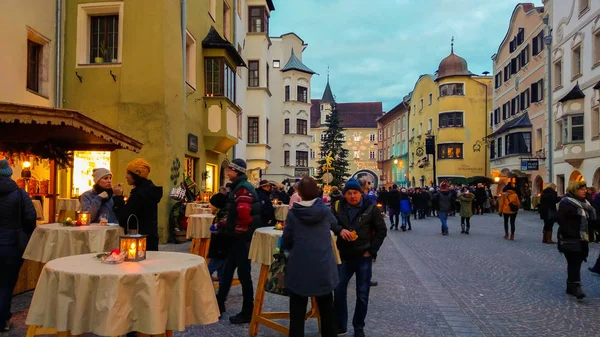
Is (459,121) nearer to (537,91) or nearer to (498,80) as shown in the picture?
(498,80)

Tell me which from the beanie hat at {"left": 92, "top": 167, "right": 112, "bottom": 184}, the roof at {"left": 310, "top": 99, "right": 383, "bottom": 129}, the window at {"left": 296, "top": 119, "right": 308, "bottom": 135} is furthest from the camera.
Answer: the roof at {"left": 310, "top": 99, "right": 383, "bottom": 129}

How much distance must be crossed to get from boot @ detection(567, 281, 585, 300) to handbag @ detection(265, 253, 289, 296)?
5779mm

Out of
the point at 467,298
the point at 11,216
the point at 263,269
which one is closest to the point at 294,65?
the point at 467,298

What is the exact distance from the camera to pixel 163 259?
16.7ft

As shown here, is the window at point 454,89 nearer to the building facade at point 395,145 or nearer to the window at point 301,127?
the building facade at point 395,145

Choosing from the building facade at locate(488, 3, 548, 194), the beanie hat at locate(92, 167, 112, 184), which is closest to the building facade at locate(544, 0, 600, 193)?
the building facade at locate(488, 3, 548, 194)

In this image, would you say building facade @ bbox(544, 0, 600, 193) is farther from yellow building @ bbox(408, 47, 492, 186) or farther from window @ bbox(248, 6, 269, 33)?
yellow building @ bbox(408, 47, 492, 186)

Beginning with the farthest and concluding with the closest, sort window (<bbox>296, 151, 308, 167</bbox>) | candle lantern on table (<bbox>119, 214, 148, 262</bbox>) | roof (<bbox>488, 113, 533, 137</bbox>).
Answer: window (<bbox>296, 151, 308, 167</bbox>) < roof (<bbox>488, 113, 533, 137</bbox>) < candle lantern on table (<bbox>119, 214, 148, 262</bbox>)

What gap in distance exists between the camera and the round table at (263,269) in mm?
6609

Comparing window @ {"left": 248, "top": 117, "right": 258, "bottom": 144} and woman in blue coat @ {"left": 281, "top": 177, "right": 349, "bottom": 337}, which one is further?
window @ {"left": 248, "top": 117, "right": 258, "bottom": 144}

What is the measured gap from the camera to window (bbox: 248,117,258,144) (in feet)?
113

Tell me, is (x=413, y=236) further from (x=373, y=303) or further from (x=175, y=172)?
(x=373, y=303)

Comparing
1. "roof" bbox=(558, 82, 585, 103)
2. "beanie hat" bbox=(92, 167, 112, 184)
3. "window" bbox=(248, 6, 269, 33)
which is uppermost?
"window" bbox=(248, 6, 269, 33)

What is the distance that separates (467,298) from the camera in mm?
8961
